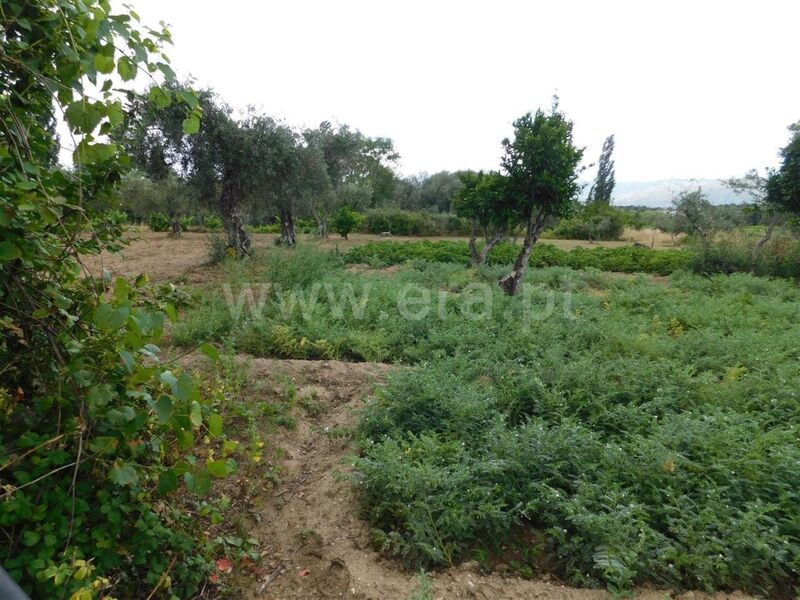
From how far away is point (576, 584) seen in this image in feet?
6.71

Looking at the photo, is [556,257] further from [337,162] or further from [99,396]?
[99,396]

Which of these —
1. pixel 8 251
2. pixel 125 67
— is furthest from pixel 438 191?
pixel 8 251

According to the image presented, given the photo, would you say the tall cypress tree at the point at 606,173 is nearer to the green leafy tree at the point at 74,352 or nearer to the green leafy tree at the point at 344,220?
the green leafy tree at the point at 344,220

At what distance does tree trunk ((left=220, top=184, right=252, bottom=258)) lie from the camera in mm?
10672

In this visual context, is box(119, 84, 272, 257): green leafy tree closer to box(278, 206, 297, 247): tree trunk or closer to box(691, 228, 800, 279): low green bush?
box(278, 206, 297, 247): tree trunk

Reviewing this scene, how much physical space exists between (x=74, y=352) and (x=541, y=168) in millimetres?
6998

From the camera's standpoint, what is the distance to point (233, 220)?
1085 cm

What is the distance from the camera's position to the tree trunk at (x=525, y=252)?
738cm

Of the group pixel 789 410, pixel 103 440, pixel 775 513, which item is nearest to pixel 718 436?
pixel 775 513

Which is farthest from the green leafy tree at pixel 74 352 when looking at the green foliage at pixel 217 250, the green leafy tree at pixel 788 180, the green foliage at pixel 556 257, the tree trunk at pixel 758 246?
the tree trunk at pixel 758 246

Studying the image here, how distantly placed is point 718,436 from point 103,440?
3354 millimetres

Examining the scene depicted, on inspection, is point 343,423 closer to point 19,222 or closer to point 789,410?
point 19,222

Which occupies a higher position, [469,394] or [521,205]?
[521,205]

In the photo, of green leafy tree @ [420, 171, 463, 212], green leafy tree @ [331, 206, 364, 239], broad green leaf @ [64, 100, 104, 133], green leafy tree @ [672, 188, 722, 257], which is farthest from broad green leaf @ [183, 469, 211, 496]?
green leafy tree @ [420, 171, 463, 212]
